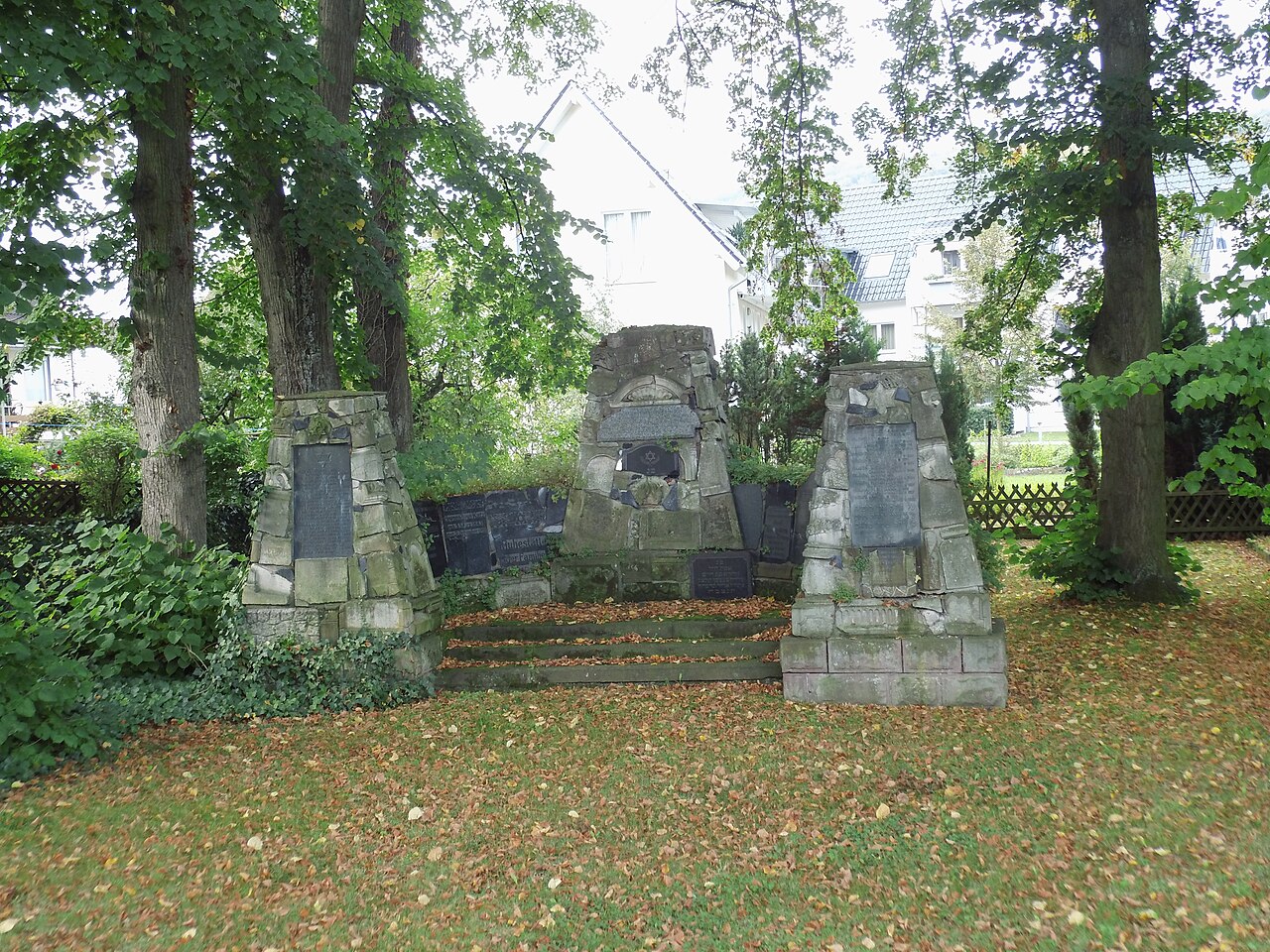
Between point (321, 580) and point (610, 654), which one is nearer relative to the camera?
point (321, 580)

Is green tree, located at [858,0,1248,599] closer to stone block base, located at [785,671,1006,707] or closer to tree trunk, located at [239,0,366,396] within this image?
stone block base, located at [785,671,1006,707]

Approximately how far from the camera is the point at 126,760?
5.92m

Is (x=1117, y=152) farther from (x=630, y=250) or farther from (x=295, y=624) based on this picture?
(x=630, y=250)

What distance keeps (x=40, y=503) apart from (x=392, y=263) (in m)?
6.35

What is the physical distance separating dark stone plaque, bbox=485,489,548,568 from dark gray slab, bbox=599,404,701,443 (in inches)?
42.9

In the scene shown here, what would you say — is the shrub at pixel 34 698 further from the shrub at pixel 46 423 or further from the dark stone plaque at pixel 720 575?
the shrub at pixel 46 423

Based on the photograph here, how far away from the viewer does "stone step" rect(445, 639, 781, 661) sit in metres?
7.51

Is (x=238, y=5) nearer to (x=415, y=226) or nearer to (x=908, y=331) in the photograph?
(x=415, y=226)

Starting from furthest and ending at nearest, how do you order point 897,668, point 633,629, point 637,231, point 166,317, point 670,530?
point 637,231 < point 670,530 < point 633,629 < point 166,317 < point 897,668

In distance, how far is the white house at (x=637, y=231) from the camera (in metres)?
22.5

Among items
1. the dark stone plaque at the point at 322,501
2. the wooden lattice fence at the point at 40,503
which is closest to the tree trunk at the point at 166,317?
the dark stone plaque at the point at 322,501

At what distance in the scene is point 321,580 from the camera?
7.29 metres

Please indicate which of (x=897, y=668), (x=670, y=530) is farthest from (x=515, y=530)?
(x=897, y=668)

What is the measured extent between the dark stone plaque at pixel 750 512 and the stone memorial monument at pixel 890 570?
240 centimetres
